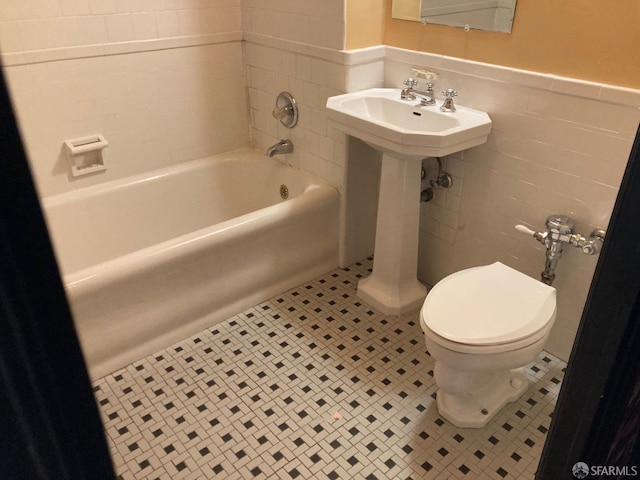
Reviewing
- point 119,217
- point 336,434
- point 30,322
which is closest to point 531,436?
point 336,434

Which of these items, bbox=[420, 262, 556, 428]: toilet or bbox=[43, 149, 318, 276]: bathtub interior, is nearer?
bbox=[420, 262, 556, 428]: toilet

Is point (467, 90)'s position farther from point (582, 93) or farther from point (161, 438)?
point (161, 438)

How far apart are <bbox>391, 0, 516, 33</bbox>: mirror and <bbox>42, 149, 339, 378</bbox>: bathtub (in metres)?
0.85

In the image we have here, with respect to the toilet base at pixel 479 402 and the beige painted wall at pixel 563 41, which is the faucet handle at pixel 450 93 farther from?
the toilet base at pixel 479 402

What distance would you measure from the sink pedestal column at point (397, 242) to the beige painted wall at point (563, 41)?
19.0 inches

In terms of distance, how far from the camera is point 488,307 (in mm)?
1708

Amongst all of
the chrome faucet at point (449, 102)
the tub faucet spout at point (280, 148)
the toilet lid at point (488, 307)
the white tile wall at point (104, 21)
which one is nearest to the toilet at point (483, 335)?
the toilet lid at point (488, 307)

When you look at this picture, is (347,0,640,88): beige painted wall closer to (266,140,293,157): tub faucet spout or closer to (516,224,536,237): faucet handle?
(516,224,536,237): faucet handle

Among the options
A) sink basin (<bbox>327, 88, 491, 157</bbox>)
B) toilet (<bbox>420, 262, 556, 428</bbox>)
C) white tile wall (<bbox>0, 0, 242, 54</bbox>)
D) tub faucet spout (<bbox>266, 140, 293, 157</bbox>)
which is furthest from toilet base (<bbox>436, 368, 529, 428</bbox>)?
white tile wall (<bbox>0, 0, 242, 54</bbox>)

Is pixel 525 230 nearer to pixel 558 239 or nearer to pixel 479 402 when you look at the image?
pixel 558 239

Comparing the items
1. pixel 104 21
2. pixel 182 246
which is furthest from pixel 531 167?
pixel 104 21

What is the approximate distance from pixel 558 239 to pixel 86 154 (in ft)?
6.77

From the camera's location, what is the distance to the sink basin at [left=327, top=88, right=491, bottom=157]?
186cm

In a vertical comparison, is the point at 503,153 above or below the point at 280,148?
→ above
